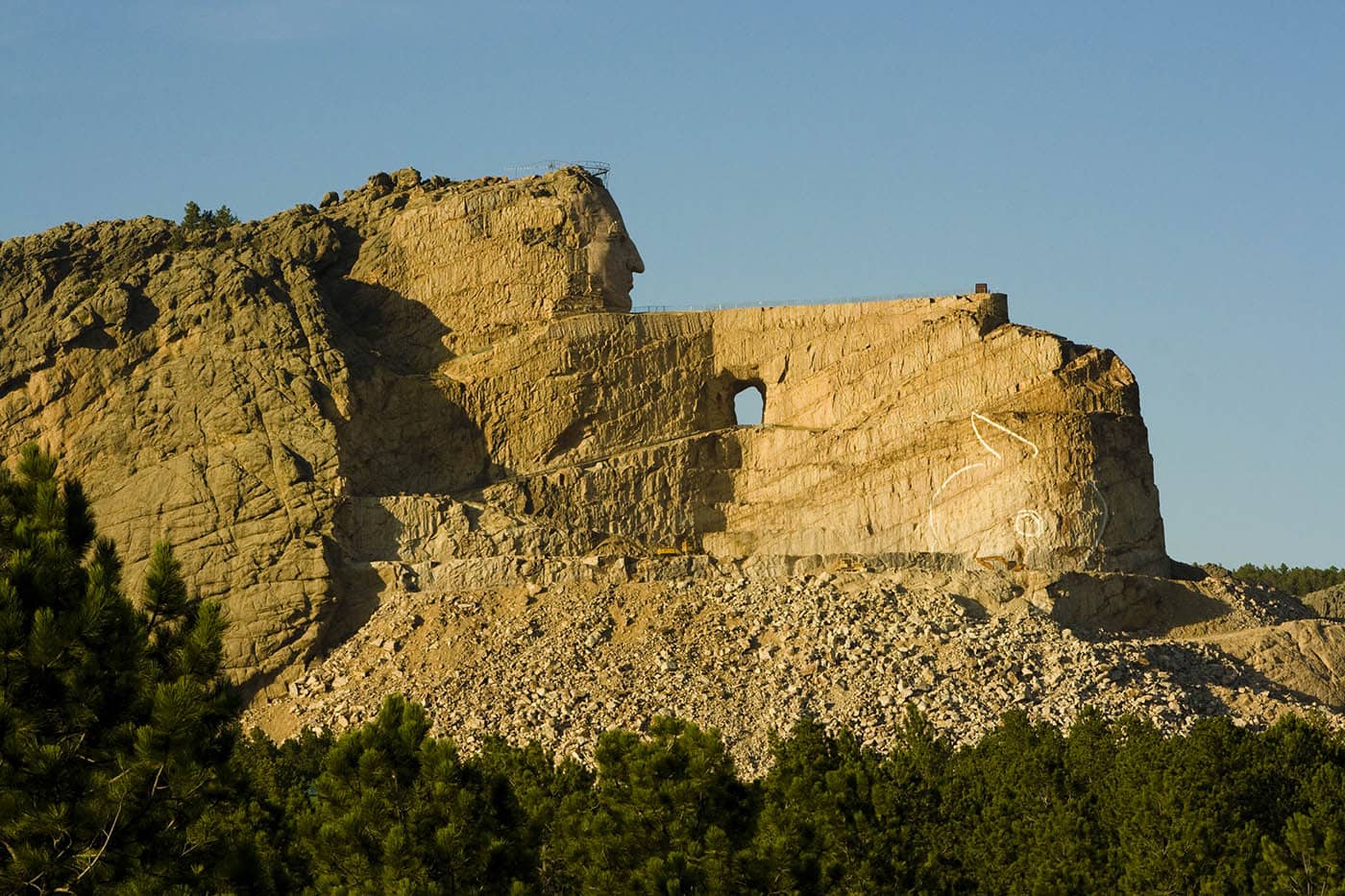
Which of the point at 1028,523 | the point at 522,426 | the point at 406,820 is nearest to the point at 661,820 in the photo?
the point at 406,820

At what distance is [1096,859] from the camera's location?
3875cm

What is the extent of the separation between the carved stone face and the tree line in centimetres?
1610

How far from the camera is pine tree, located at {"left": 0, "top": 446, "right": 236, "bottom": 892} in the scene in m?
25.4

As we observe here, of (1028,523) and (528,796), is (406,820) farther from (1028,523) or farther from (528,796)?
(1028,523)

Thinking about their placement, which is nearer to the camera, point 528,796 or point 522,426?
point 528,796

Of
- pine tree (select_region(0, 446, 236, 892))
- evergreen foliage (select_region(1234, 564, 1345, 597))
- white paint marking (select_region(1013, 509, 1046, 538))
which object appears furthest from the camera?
evergreen foliage (select_region(1234, 564, 1345, 597))

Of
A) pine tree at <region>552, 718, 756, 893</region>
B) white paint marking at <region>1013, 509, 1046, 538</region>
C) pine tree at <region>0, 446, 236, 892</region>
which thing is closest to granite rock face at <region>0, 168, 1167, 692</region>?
white paint marking at <region>1013, 509, 1046, 538</region>

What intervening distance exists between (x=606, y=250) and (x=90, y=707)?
3720 centimetres

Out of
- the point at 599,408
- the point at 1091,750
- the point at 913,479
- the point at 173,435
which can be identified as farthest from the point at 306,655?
the point at 1091,750

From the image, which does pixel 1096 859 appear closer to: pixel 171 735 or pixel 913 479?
pixel 171 735

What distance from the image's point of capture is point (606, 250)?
6238cm

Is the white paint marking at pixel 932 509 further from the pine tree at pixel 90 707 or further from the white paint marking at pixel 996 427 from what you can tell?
the pine tree at pixel 90 707

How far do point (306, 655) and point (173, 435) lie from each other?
6.41 metres

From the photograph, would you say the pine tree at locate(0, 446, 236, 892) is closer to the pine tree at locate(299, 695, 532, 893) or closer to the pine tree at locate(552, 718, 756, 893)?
the pine tree at locate(299, 695, 532, 893)
